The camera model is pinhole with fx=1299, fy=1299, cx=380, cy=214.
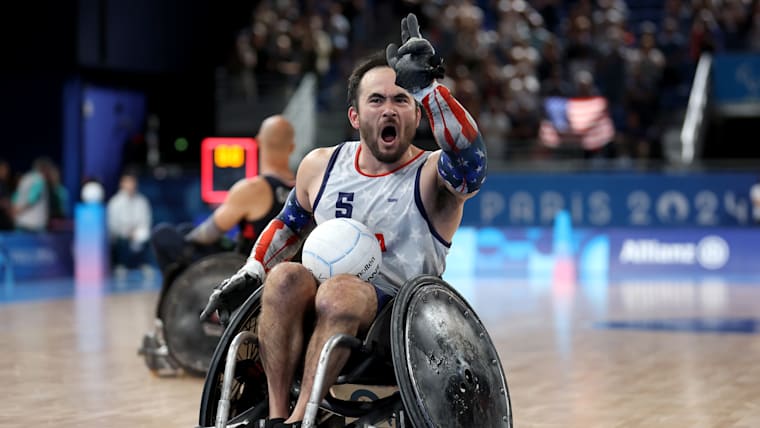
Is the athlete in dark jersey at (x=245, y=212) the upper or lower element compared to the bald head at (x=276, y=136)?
lower

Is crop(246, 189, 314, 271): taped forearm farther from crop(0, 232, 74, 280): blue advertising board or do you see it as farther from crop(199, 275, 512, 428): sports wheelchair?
crop(0, 232, 74, 280): blue advertising board

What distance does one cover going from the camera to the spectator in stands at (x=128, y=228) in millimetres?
20594

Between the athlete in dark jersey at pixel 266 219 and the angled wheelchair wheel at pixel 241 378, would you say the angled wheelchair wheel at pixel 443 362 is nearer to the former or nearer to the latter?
the angled wheelchair wheel at pixel 241 378

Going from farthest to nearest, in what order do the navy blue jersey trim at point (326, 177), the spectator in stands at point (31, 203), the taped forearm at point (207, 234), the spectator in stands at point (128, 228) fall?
the spectator in stands at point (128, 228)
the spectator in stands at point (31, 203)
the taped forearm at point (207, 234)
the navy blue jersey trim at point (326, 177)

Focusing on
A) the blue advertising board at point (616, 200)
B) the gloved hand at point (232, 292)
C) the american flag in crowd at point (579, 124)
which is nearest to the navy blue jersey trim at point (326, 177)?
the gloved hand at point (232, 292)

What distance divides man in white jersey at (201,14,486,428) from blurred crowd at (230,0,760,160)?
14088mm

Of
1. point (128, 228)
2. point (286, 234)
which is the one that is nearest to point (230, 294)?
point (286, 234)

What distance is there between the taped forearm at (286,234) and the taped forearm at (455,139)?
2.84 feet

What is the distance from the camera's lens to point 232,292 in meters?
5.18

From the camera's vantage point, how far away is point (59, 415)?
277 inches

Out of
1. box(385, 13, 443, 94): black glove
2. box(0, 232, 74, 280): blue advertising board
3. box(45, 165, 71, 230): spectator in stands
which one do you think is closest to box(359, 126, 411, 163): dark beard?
box(385, 13, 443, 94): black glove

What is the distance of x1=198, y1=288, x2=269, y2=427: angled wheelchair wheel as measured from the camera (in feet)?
16.3

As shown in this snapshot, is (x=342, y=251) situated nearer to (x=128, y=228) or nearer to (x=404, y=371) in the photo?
(x=404, y=371)

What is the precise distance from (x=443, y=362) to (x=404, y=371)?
0.22 meters
